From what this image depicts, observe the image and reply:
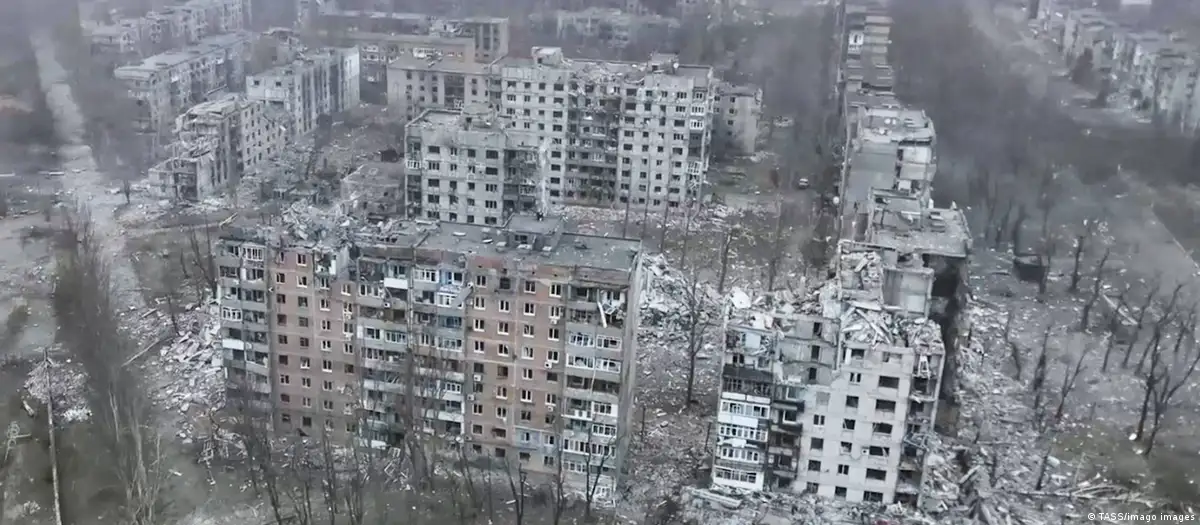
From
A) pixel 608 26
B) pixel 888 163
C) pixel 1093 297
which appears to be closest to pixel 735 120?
pixel 888 163

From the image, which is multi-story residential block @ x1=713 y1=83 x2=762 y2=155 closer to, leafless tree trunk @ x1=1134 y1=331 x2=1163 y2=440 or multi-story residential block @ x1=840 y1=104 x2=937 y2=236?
multi-story residential block @ x1=840 y1=104 x2=937 y2=236

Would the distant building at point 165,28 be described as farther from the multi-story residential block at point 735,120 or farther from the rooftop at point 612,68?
the multi-story residential block at point 735,120

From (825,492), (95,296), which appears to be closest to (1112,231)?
(825,492)

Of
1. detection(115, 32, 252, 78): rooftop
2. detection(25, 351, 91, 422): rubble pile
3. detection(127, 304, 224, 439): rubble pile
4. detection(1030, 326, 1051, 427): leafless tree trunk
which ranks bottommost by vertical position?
detection(25, 351, 91, 422): rubble pile

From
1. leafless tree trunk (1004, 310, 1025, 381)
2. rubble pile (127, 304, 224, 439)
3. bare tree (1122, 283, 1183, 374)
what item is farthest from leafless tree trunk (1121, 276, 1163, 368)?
rubble pile (127, 304, 224, 439)

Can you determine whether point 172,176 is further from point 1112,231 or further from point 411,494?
point 1112,231

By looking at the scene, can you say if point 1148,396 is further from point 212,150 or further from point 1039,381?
point 212,150
